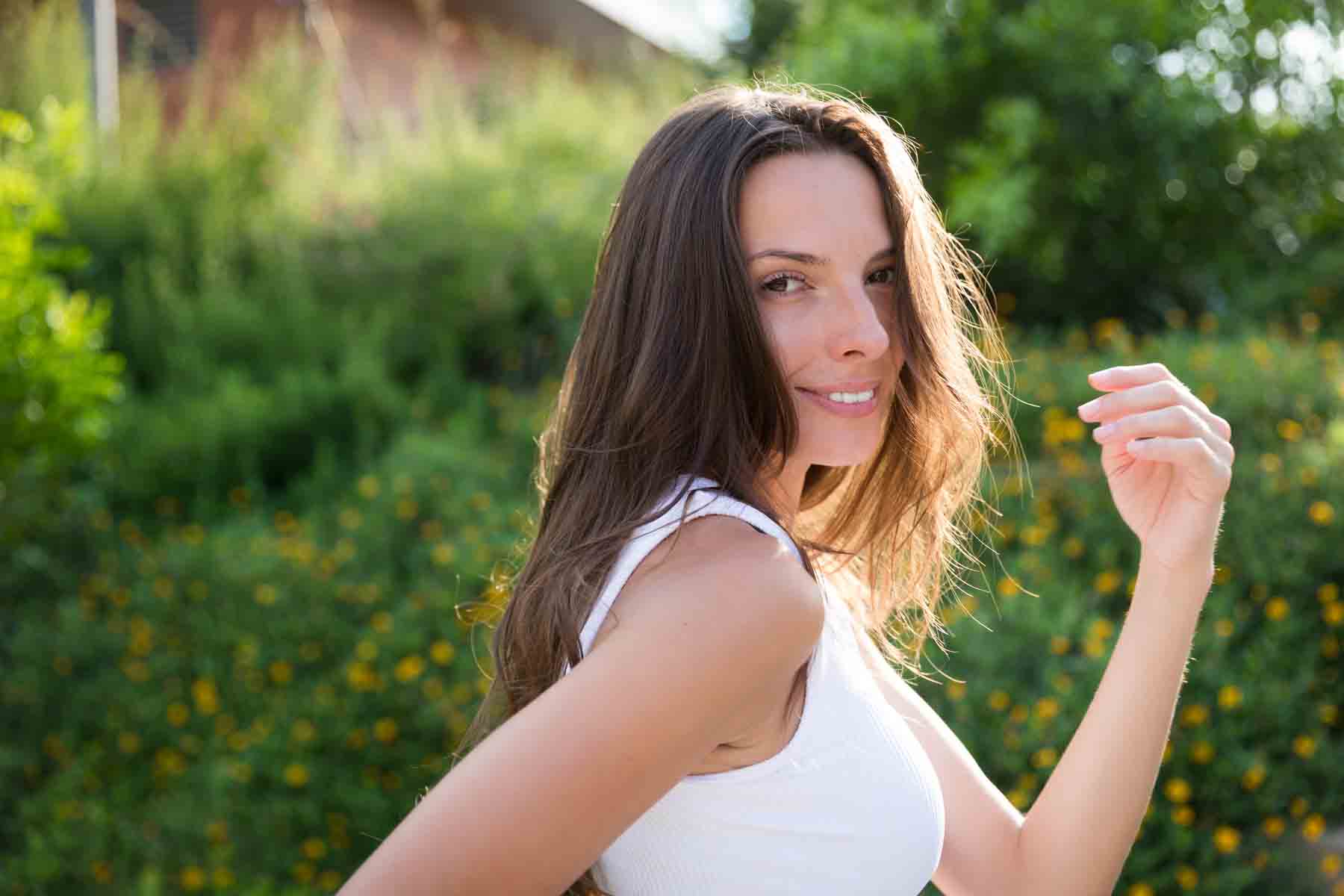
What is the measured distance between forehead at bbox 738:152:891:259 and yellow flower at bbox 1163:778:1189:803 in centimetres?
229

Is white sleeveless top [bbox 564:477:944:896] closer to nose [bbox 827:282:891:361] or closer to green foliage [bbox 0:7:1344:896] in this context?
nose [bbox 827:282:891:361]

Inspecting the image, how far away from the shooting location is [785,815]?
1259mm

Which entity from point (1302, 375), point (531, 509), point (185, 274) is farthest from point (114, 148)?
point (1302, 375)

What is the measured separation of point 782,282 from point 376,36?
10757 mm

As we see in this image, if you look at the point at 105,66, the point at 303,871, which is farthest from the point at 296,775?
the point at 105,66

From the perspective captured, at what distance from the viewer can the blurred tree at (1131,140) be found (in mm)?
5973

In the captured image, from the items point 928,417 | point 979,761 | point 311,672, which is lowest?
point 311,672

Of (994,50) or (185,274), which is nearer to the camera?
(994,50)

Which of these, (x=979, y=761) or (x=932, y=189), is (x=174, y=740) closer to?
(x=979, y=761)

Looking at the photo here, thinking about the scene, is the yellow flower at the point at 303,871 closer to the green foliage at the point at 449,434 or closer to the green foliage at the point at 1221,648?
the green foliage at the point at 449,434

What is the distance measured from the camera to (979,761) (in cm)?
341

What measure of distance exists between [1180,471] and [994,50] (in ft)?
17.4

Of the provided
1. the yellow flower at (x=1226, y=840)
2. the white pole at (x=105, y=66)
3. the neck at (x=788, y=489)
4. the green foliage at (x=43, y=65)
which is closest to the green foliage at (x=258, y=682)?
the yellow flower at (x=1226, y=840)

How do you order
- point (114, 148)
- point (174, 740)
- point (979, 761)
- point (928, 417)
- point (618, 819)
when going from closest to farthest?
point (618, 819), point (928, 417), point (979, 761), point (174, 740), point (114, 148)
